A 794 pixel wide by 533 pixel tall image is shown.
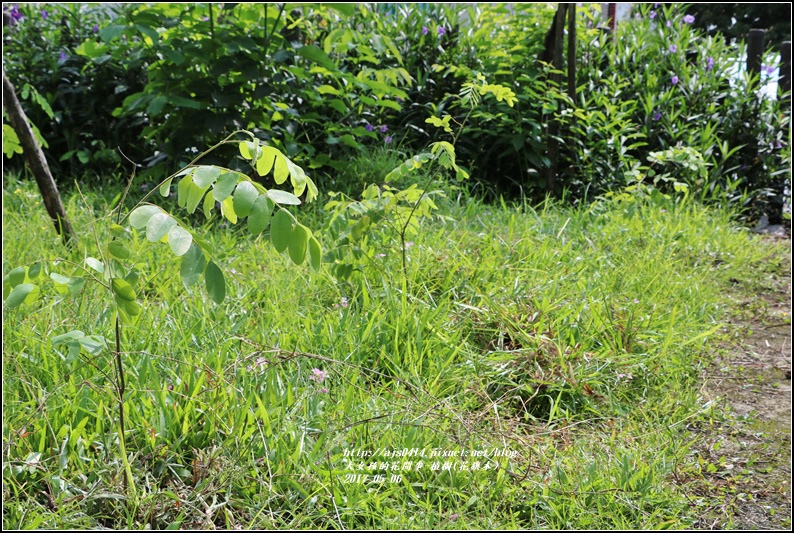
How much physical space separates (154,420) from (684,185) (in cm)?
364

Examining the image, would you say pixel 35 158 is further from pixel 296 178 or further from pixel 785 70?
pixel 785 70

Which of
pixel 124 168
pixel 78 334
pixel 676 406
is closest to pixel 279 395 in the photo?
pixel 78 334

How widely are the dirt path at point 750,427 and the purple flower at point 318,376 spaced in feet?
3.69

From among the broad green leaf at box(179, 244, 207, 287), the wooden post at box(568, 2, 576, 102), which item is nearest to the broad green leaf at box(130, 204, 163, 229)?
the broad green leaf at box(179, 244, 207, 287)

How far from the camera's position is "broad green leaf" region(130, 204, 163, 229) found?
1.47 metres

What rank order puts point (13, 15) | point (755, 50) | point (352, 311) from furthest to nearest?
point (755, 50)
point (13, 15)
point (352, 311)

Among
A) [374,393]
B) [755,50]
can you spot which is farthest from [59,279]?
[755,50]

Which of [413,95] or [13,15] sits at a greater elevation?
[13,15]

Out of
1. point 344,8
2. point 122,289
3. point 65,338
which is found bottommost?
point 65,338

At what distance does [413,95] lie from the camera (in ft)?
18.5

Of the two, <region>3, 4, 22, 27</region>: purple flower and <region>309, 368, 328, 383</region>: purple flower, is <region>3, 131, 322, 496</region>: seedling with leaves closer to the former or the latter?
<region>309, 368, 328, 383</region>: purple flower

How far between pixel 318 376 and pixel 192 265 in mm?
861

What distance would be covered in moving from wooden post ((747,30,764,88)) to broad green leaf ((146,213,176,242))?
6155 millimetres

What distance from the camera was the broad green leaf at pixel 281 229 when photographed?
1488 mm
